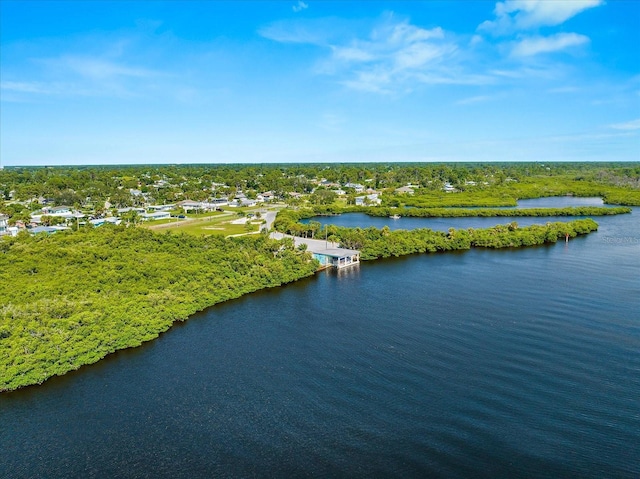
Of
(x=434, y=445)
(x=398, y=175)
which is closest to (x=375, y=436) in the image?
(x=434, y=445)

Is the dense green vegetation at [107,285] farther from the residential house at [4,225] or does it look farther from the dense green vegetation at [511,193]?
the dense green vegetation at [511,193]

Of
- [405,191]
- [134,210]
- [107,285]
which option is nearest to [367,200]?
[405,191]

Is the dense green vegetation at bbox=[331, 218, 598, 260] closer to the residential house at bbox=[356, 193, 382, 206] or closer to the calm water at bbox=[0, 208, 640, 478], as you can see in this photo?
the calm water at bbox=[0, 208, 640, 478]

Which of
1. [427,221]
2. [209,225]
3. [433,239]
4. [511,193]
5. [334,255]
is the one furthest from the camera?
[511,193]

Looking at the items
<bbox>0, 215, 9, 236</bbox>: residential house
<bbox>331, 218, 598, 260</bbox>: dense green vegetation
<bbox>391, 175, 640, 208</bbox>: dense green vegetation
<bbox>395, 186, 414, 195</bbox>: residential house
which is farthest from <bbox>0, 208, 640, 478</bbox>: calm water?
<bbox>395, 186, 414, 195</bbox>: residential house

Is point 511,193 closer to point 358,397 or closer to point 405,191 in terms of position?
point 405,191
